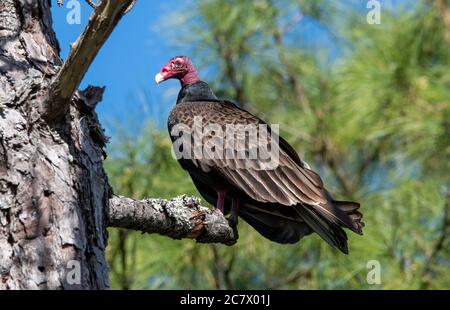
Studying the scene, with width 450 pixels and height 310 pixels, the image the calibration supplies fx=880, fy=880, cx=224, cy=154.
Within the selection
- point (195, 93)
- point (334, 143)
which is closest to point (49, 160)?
point (195, 93)

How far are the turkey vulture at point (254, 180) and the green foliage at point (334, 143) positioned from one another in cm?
161

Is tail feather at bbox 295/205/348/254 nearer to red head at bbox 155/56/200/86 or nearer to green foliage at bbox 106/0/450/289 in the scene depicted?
red head at bbox 155/56/200/86

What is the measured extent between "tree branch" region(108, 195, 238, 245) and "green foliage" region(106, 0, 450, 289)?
2317 mm

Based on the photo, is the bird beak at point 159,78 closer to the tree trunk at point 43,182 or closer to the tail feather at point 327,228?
the tail feather at point 327,228

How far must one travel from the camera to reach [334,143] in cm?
843

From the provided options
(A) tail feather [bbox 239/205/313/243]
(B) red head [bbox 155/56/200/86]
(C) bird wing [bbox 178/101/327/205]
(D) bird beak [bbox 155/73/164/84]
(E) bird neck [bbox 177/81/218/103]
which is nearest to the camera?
(C) bird wing [bbox 178/101/327/205]

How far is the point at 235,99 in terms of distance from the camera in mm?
8680

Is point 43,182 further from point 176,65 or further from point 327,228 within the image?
point 176,65

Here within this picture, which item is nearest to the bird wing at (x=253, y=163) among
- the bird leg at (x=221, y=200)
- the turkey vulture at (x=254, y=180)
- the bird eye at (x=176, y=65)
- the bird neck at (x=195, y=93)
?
the turkey vulture at (x=254, y=180)

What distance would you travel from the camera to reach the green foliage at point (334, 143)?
21.3 ft

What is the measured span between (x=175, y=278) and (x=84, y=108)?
13.4 ft

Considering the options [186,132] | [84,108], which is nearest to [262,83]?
[186,132]

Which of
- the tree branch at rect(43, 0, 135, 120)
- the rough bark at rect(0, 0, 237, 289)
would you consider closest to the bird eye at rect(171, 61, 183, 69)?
the rough bark at rect(0, 0, 237, 289)

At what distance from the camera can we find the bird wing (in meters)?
3.86
